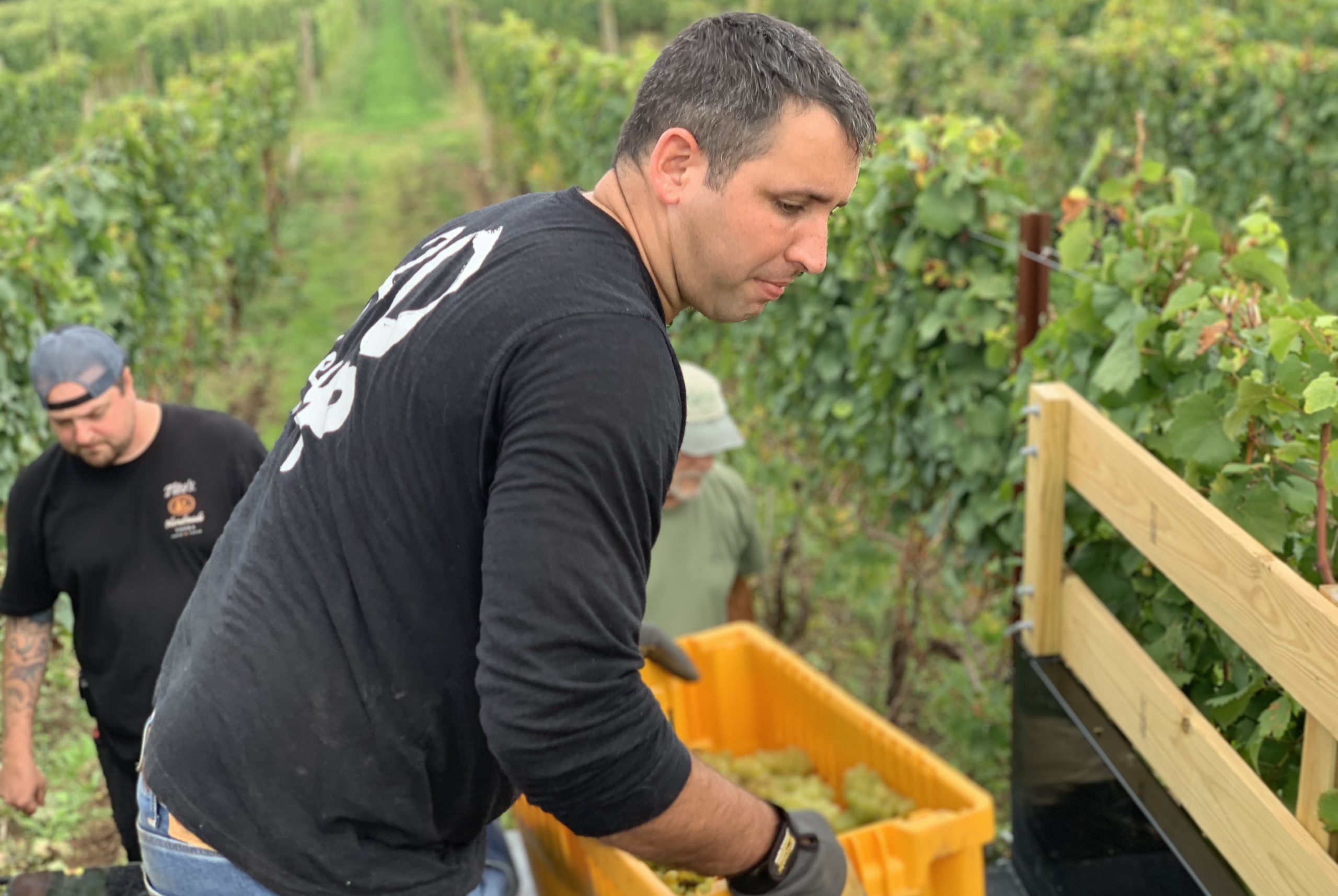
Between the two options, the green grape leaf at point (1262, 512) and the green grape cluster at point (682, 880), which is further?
the green grape cluster at point (682, 880)

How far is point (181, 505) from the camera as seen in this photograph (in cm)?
320

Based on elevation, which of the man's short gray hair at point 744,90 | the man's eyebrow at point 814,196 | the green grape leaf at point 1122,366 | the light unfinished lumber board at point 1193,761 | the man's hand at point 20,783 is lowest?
the man's hand at point 20,783

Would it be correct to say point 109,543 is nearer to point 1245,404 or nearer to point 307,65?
point 1245,404

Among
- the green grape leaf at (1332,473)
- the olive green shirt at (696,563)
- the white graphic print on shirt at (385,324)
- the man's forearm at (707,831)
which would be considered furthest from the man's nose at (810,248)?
the olive green shirt at (696,563)

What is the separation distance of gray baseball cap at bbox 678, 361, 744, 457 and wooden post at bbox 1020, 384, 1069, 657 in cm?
107

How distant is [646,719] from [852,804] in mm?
1505

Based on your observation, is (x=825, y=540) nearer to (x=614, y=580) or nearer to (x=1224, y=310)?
(x=1224, y=310)

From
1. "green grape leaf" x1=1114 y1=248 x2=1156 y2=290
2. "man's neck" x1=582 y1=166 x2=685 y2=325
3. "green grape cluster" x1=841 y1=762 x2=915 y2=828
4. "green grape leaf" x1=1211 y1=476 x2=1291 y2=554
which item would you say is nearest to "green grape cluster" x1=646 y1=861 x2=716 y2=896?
"green grape cluster" x1=841 y1=762 x2=915 y2=828

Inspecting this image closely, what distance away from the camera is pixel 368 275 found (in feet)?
45.0

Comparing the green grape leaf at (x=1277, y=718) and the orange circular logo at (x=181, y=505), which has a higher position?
the orange circular logo at (x=181, y=505)

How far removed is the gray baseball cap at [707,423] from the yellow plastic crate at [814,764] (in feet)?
1.68

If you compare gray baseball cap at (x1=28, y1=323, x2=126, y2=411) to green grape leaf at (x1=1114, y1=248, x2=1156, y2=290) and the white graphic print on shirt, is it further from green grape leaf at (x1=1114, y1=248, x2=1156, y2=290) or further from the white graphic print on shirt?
green grape leaf at (x1=1114, y1=248, x2=1156, y2=290)

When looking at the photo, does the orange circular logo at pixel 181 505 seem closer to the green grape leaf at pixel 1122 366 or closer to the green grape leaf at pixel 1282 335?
the green grape leaf at pixel 1122 366

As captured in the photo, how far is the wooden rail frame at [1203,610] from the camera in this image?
1.77 meters
